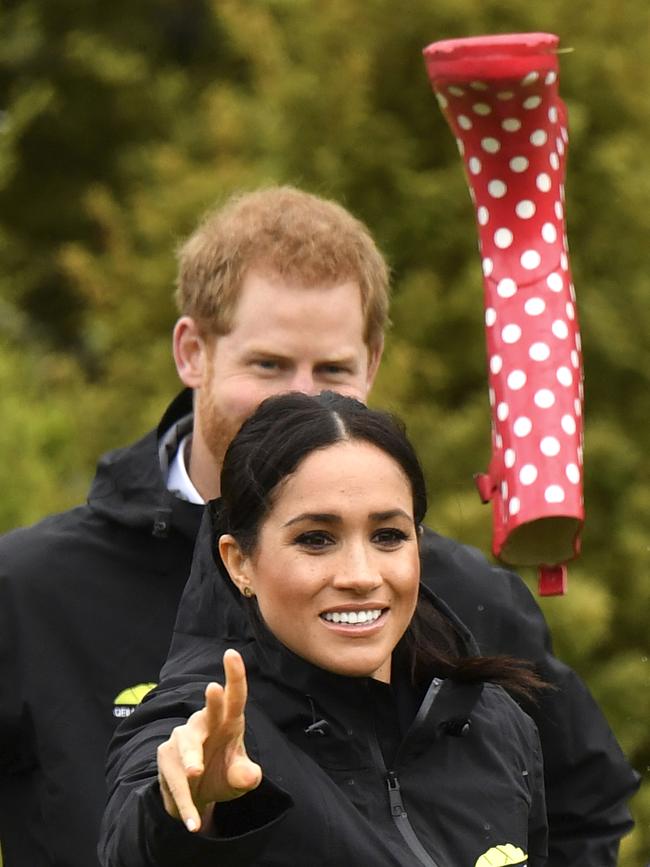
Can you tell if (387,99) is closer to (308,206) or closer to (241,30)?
(241,30)

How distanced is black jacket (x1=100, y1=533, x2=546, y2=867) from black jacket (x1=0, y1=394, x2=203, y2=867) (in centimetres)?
73

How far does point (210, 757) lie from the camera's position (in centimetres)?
226

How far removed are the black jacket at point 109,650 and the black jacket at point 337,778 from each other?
0.74 meters

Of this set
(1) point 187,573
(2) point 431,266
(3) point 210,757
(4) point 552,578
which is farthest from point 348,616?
(2) point 431,266

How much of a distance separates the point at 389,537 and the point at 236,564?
0.21 metres

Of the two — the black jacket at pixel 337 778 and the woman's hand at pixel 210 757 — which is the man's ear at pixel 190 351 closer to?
the black jacket at pixel 337 778

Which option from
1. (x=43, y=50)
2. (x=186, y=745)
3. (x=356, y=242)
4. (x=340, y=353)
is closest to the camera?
(x=186, y=745)

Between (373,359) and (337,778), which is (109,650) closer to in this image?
(373,359)

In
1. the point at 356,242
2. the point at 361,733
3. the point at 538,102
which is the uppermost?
the point at 538,102

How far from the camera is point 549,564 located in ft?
10.5

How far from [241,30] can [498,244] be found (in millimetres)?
3080

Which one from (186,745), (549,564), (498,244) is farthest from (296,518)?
(498,244)

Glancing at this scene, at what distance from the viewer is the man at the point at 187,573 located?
11.3ft

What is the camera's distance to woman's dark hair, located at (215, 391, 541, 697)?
267 cm
